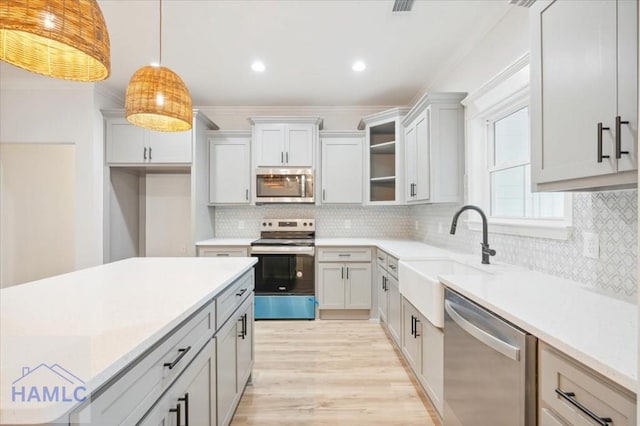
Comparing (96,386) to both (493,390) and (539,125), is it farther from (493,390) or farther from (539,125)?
(539,125)

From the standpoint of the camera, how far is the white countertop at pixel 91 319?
2.23 feet

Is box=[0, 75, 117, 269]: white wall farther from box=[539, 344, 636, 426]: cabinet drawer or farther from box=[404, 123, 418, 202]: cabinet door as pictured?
box=[539, 344, 636, 426]: cabinet drawer

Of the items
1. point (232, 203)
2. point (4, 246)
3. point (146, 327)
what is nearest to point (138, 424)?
point (146, 327)

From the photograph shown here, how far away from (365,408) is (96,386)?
187 cm

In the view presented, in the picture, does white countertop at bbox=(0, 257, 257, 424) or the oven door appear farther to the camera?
the oven door

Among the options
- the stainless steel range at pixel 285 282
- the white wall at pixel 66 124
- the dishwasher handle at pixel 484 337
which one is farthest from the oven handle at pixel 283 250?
the dishwasher handle at pixel 484 337

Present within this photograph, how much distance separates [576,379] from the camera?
823 millimetres

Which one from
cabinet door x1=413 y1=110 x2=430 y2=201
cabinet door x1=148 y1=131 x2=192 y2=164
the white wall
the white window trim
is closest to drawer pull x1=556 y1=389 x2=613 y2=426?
the white window trim

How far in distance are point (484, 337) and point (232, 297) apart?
51.0 inches

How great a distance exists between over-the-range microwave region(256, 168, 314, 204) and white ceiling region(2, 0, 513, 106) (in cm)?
102

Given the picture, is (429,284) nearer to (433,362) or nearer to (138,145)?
(433,362)

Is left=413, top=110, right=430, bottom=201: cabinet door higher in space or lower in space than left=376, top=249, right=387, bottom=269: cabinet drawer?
higher

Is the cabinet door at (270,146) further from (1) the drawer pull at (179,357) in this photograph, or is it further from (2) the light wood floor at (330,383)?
(1) the drawer pull at (179,357)

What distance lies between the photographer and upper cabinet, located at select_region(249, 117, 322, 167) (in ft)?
12.8
